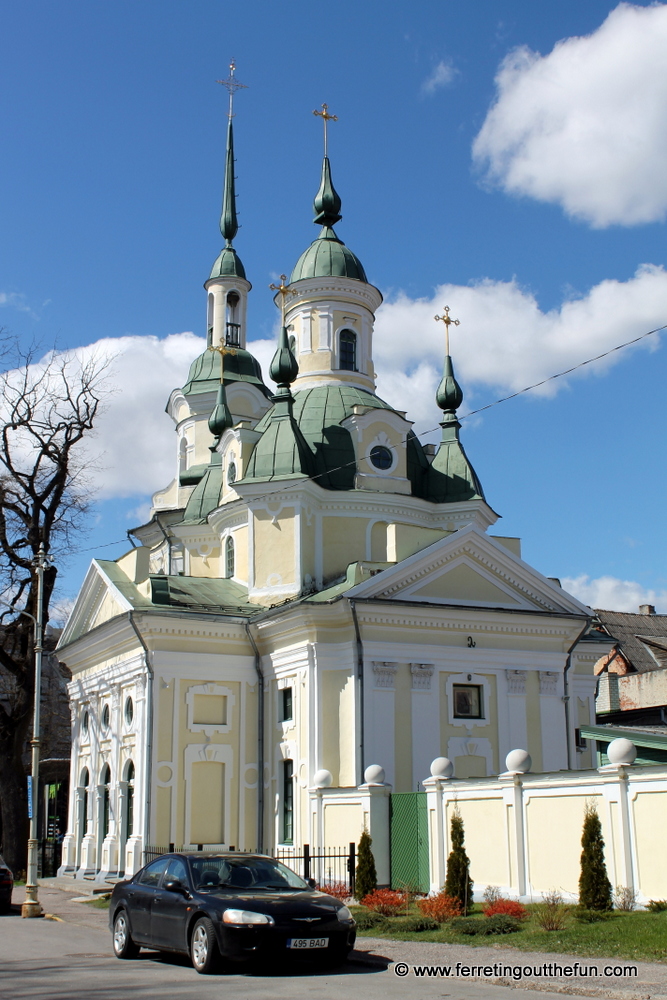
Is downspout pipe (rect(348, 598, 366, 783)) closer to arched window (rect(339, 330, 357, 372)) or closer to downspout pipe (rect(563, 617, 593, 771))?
downspout pipe (rect(563, 617, 593, 771))

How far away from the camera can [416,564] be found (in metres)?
25.2

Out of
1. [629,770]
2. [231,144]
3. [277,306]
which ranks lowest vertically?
[629,770]

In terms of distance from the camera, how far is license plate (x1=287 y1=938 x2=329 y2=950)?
11336 mm

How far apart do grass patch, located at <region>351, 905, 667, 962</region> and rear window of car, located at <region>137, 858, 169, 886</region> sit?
342cm

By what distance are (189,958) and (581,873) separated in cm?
595

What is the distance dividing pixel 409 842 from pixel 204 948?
8571mm

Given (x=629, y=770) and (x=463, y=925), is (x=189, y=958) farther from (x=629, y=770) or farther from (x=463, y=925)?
(x=629, y=770)

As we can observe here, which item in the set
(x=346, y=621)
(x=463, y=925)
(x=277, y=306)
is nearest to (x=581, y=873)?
(x=463, y=925)

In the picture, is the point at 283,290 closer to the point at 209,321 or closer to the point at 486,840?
the point at 209,321

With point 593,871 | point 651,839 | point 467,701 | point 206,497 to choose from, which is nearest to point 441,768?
point 593,871

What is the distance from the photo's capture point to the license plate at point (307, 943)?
11.3m

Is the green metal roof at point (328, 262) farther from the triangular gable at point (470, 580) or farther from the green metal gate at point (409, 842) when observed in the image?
the green metal gate at point (409, 842)

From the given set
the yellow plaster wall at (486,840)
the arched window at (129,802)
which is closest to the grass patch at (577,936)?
the yellow plaster wall at (486,840)

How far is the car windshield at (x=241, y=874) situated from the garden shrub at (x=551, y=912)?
337cm
